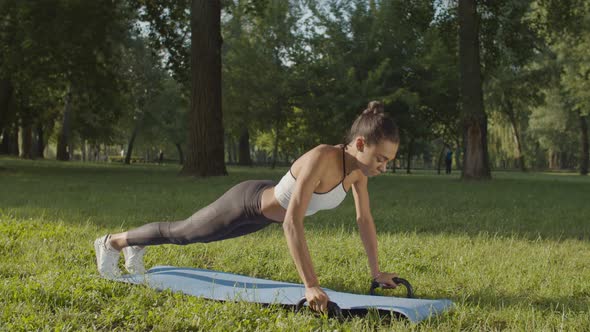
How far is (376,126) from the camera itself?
3.66m

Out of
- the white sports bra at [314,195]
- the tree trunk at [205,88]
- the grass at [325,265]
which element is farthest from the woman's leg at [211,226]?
the tree trunk at [205,88]

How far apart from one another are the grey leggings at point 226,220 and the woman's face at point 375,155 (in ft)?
2.60

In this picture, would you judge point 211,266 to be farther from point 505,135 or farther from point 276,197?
point 505,135

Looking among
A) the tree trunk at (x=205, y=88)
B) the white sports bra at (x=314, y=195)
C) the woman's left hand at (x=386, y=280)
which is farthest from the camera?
the tree trunk at (x=205, y=88)

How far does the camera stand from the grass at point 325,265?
12.1 feet

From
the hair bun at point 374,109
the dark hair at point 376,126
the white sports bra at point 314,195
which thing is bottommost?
the white sports bra at point 314,195

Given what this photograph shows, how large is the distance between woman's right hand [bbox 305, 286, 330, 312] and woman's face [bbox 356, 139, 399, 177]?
2.74 feet

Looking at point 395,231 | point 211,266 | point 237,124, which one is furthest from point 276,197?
point 237,124

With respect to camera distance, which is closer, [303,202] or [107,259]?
[303,202]

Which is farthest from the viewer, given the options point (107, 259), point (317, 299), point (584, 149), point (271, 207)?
point (584, 149)

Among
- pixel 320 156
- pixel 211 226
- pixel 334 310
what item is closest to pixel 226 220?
pixel 211 226

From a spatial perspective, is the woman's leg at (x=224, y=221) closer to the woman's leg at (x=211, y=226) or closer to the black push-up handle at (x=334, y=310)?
the woman's leg at (x=211, y=226)

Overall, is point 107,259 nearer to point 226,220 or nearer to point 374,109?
point 226,220

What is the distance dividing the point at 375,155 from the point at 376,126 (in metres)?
0.19
